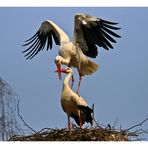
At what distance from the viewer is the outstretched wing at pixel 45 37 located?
474 centimetres

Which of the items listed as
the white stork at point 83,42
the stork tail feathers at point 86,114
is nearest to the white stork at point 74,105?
the stork tail feathers at point 86,114

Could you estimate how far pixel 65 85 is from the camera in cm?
414

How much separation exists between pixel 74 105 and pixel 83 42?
650 mm

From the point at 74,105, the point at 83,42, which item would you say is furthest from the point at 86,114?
the point at 83,42

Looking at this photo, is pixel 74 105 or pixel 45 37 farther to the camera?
pixel 45 37

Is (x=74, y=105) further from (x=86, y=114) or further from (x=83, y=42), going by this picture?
(x=83, y=42)

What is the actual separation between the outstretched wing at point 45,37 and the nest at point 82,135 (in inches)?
34.2

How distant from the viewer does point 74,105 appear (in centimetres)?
412

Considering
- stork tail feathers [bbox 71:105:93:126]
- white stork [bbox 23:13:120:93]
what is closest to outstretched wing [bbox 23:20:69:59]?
white stork [bbox 23:13:120:93]

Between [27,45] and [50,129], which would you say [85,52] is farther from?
[50,129]

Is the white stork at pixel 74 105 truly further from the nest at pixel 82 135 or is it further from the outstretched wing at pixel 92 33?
the outstretched wing at pixel 92 33

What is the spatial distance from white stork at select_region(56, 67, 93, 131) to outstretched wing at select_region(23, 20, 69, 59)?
24.9 inches

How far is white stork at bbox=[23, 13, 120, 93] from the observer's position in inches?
176
